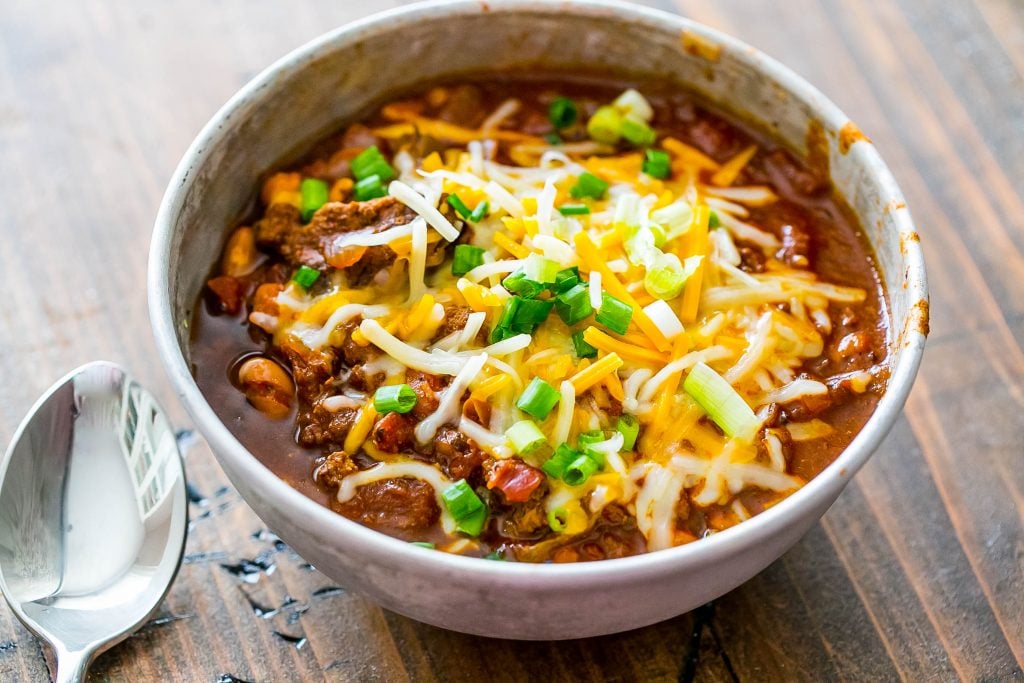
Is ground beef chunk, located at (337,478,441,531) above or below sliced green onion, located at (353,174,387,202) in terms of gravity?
below

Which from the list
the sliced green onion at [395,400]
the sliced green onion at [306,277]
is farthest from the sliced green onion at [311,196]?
the sliced green onion at [395,400]

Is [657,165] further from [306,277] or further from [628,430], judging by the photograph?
[306,277]

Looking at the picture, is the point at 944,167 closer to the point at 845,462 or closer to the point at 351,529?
the point at 845,462

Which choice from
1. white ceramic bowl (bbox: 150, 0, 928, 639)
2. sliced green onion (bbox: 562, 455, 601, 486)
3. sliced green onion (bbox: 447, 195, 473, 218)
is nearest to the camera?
white ceramic bowl (bbox: 150, 0, 928, 639)

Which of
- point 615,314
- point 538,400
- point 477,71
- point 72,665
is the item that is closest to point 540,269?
point 615,314

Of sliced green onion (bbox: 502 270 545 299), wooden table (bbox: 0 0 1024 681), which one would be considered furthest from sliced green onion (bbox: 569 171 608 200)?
wooden table (bbox: 0 0 1024 681)

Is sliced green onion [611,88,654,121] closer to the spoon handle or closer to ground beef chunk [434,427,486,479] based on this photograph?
ground beef chunk [434,427,486,479]

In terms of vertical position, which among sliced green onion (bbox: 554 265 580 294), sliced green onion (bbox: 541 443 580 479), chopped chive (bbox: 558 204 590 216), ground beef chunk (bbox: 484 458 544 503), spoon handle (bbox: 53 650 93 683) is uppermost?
chopped chive (bbox: 558 204 590 216)
